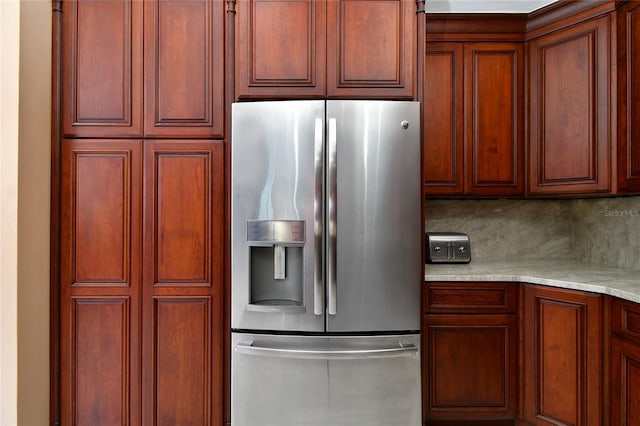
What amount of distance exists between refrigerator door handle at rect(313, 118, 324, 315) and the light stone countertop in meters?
0.60

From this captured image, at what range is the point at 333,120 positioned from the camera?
5.94 feet

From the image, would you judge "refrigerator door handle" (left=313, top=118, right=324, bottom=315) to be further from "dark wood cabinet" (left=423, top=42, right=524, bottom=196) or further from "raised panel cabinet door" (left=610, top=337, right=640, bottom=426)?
"raised panel cabinet door" (left=610, top=337, right=640, bottom=426)

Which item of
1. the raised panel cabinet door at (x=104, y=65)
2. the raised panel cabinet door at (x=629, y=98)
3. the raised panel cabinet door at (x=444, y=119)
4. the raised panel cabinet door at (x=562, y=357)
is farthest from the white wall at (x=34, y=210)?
the raised panel cabinet door at (x=629, y=98)

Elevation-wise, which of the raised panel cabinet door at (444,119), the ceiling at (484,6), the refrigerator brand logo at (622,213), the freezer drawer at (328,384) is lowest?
the freezer drawer at (328,384)

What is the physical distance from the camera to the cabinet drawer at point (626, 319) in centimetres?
163

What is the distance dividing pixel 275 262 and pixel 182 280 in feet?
1.60

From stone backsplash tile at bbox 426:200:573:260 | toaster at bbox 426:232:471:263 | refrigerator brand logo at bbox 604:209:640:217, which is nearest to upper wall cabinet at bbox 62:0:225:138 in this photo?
toaster at bbox 426:232:471:263

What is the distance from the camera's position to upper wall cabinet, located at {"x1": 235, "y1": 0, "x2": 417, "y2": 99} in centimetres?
192

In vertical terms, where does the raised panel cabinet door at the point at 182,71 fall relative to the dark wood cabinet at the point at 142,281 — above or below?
above

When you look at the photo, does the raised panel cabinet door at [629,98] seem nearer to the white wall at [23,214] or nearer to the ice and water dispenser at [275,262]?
the ice and water dispenser at [275,262]

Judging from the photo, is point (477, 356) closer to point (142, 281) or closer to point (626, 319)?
point (626, 319)

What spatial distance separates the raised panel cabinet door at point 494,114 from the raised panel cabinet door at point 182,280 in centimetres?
151

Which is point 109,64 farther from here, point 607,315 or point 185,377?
point 607,315

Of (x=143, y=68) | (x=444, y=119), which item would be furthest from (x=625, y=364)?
(x=143, y=68)
